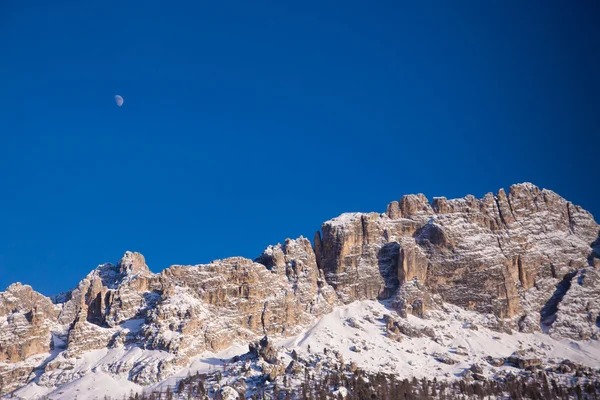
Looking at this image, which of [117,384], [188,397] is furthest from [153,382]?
[188,397]

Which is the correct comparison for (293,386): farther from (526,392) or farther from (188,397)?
(526,392)

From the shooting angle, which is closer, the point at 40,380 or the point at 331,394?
the point at 331,394

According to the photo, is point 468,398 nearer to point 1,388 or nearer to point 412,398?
point 412,398

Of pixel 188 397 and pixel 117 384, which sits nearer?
→ pixel 188 397

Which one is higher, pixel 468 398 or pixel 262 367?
pixel 262 367

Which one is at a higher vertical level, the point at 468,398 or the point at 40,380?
the point at 40,380

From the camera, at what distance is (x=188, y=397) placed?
581ft

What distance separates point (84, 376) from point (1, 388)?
26.3m

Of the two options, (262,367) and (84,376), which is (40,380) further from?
(262,367)

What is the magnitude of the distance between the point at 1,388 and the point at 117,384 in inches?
1502

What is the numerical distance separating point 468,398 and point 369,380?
1170 inches

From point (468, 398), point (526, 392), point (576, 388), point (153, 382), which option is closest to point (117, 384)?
point (153, 382)

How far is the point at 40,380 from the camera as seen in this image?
652 feet

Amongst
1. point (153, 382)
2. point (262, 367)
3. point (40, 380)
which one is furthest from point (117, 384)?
point (262, 367)
